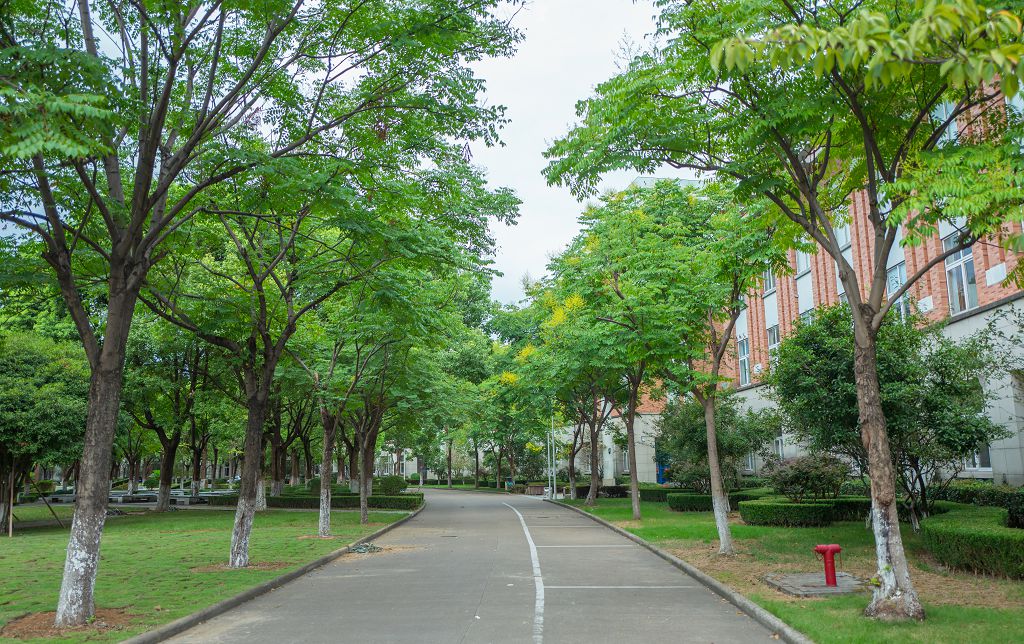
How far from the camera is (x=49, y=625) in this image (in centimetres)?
877

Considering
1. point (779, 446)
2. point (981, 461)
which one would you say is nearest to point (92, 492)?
point (981, 461)

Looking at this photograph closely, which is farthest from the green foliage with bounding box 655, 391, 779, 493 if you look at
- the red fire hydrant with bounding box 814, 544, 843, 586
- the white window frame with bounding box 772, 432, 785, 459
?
the red fire hydrant with bounding box 814, 544, 843, 586

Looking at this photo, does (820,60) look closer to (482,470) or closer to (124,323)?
(124,323)

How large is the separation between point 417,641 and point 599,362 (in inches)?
624

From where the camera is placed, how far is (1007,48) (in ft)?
12.7

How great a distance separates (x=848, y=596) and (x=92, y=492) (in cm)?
1011

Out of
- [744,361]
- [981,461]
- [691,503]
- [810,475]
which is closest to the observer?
[981,461]

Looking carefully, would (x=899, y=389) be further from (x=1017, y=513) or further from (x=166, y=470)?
(x=166, y=470)

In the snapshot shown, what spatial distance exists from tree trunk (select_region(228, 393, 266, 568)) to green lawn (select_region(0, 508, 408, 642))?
60cm

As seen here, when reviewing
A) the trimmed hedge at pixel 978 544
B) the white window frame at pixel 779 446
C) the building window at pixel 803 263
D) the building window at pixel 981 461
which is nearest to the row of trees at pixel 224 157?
the trimmed hedge at pixel 978 544

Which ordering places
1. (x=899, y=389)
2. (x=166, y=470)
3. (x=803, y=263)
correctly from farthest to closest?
(x=166, y=470)
(x=803, y=263)
(x=899, y=389)

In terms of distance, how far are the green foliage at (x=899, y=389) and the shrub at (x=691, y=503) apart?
39.7 feet

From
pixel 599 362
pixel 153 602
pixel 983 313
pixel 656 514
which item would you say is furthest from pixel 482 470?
pixel 153 602

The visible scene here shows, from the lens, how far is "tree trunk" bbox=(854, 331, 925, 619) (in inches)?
333
